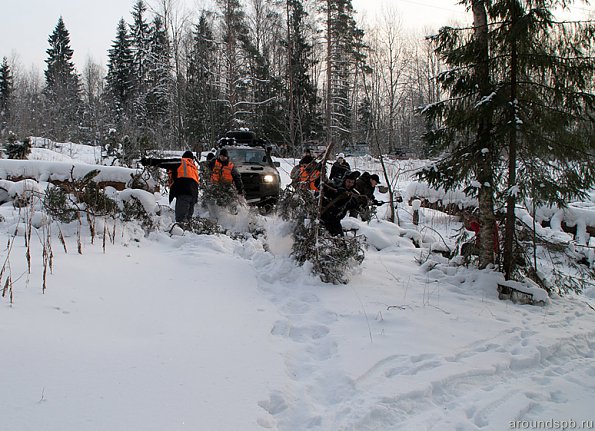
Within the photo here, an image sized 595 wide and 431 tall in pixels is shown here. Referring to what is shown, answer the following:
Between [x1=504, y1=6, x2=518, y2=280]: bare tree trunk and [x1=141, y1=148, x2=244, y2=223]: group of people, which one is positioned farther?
[x1=141, y1=148, x2=244, y2=223]: group of people

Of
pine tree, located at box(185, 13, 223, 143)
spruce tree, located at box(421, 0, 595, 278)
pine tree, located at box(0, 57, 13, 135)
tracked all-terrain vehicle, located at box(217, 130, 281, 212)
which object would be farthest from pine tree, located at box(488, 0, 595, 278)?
pine tree, located at box(0, 57, 13, 135)

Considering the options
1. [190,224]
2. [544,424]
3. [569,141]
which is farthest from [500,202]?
[190,224]

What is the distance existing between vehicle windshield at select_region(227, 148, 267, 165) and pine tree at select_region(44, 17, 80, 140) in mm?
21787

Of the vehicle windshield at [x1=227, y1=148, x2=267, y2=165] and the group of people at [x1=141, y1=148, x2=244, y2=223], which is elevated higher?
the vehicle windshield at [x1=227, y1=148, x2=267, y2=165]

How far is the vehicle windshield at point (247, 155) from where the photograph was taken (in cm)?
1125

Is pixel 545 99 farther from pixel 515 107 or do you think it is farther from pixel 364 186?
pixel 364 186

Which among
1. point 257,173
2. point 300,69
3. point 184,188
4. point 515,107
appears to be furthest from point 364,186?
point 300,69

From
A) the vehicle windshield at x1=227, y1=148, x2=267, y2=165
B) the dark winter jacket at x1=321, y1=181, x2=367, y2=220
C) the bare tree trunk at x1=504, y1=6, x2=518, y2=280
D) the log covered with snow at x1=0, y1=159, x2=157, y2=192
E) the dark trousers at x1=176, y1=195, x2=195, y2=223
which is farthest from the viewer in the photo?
the vehicle windshield at x1=227, y1=148, x2=267, y2=165

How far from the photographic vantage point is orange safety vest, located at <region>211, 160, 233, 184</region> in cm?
931

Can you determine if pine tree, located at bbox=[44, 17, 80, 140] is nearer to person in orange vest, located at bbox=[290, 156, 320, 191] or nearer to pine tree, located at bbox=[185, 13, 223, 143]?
pine tree, located at bbox=[185, 13, 223, 143]

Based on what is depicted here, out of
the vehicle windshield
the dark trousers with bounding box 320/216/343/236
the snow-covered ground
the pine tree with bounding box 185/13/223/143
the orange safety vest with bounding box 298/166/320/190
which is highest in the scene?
the pine tree with bounding box 185/13/223/143

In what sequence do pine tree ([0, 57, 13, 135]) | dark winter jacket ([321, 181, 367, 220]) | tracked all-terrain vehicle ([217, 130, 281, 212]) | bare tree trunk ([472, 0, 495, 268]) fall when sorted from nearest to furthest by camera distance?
bare tree trunk ([472, 0, 495, 268]), dark winter jacket ([321, 181, 367, 220]), tracked all-terrain vehicle ([217, 130, 281, 212]), pine tree ([0, 57, 13, 135])

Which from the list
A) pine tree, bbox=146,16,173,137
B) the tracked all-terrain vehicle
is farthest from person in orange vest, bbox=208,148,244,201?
pine tree, bbox=146,16,173,137

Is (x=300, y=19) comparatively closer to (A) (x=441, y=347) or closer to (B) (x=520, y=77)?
(B) (x=520, y=77)
